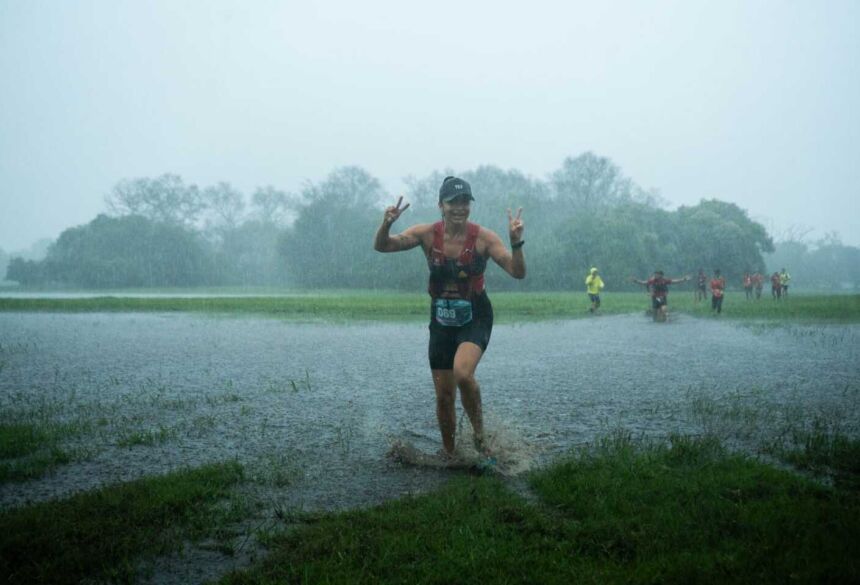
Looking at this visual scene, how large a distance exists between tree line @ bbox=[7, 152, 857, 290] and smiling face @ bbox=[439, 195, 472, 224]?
49.3m

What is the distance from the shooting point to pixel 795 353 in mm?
12234

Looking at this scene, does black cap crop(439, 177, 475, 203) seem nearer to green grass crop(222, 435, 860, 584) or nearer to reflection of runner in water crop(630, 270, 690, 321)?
green grass crop(222, 435, 860, 584)

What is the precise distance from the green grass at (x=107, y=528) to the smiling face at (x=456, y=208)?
271 centimetres

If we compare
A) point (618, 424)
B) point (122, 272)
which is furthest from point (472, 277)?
point (122, 272)

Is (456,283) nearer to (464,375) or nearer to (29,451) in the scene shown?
(464,375)

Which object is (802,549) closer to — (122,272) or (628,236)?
(628,236)

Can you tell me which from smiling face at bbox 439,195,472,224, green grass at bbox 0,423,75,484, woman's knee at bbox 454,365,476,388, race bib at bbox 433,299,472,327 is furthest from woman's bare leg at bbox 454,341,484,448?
green grass at bbox 0,423,75,484

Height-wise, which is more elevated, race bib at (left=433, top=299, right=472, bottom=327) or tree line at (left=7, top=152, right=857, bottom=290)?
tree line at (left=7, top=152, right=857, bottom=290)

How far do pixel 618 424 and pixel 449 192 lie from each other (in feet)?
10.2

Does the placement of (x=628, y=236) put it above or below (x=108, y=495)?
above

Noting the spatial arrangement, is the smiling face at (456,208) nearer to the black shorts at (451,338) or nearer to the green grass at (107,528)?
the black shorts at (451,338)

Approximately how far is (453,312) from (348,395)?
3.62 metres

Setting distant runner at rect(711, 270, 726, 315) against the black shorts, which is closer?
the black shorts

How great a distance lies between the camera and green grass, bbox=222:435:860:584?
304 centimetres
